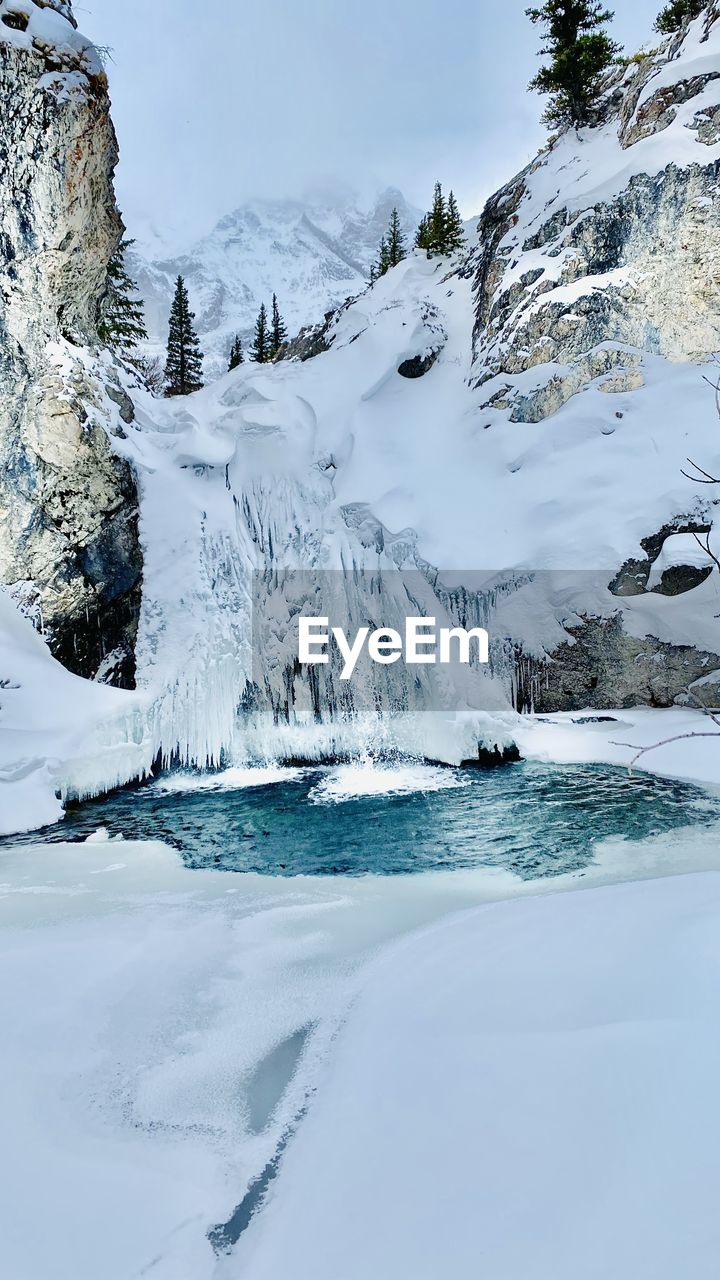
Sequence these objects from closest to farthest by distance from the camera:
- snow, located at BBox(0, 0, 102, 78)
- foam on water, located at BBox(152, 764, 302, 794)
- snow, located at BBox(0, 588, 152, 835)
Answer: snow, located at BBox(0, 588, 152, 835), foam on water, located at BBox(152, 764, 302, 794), snow, located at BBox(0, 0, 102, 78)

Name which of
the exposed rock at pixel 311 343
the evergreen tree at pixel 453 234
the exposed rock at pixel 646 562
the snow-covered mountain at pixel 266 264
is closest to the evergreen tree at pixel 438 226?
the evergreen tree at pixel 453 234

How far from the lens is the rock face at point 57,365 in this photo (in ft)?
33.5

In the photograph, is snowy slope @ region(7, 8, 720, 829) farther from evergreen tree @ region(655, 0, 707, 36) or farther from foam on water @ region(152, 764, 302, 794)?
evergreen tree @ region(655, 0, 707, 36)

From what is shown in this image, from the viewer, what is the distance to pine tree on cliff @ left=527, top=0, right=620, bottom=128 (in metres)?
15.1

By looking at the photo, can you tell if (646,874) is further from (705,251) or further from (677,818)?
(705,251)

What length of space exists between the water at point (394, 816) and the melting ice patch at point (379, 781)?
3 cm

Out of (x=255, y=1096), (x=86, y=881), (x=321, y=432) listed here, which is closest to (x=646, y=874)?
(x=255, y=1096)

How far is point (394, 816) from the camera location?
312 inches

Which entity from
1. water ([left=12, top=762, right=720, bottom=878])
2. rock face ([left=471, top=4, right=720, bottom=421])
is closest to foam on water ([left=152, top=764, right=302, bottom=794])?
water ([left=12, top=762, right=720, bottom=878])

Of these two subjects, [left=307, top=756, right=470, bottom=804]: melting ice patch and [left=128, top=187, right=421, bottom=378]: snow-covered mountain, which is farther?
[left=128, top=187, right=421, bottom=378]: snow-covered mountain

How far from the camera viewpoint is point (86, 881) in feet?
18.2

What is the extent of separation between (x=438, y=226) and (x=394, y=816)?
70.0 feet

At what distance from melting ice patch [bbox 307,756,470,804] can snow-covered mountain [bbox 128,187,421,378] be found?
6310 centimetres

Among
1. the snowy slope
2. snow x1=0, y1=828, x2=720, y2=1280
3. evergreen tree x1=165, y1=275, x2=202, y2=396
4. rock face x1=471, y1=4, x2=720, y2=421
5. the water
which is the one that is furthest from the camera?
evergreen tree x1=165, y1=275, x2=202, y2=396
